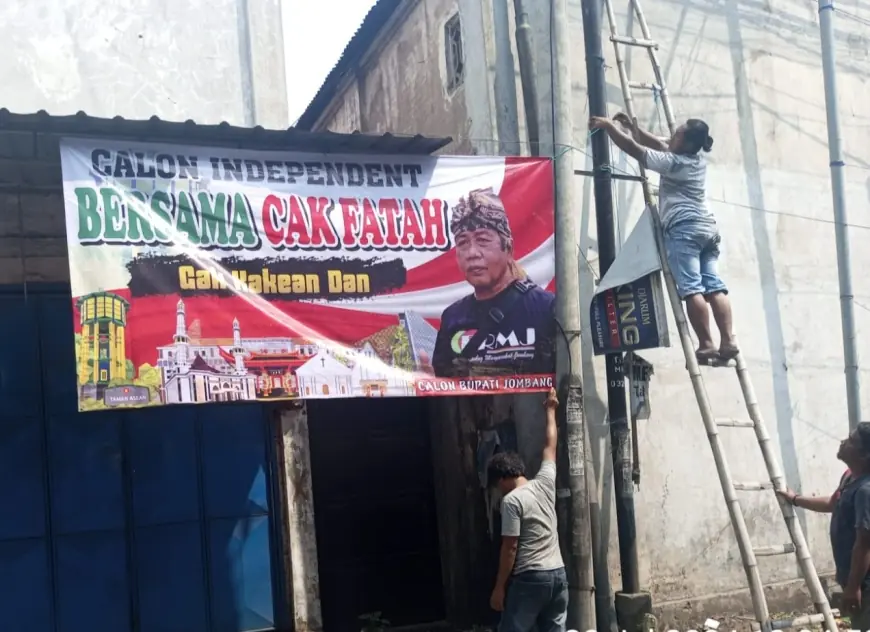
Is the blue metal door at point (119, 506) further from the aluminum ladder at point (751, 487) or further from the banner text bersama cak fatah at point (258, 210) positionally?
the aluminum ladder at point (751, 487)

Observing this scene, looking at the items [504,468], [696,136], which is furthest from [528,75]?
[504,468]

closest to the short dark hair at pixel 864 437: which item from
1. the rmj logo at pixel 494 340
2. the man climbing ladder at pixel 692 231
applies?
the man climbing ladder at pixel 692 231

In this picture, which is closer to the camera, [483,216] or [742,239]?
[483,216]

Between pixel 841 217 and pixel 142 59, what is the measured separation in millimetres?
6344

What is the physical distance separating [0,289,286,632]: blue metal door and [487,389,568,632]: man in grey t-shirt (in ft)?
7.27

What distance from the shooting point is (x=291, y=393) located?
550 centimetres

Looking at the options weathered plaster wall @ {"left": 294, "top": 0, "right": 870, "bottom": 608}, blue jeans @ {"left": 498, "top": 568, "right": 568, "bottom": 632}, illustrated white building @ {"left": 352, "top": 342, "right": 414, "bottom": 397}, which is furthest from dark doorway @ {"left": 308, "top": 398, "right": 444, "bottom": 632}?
blue jeans @ {"left": 498, "top": 568, "right": 568, "bottom": 632}

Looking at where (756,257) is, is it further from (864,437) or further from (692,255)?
(864,437)

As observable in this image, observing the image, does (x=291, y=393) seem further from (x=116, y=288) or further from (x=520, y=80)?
(x=520, y=80)

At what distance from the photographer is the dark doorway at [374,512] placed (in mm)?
7508

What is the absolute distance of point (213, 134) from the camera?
564 centimetres

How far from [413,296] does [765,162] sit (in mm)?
3736

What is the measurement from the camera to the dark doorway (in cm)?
751

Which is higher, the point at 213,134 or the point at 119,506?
the point at 213,134
